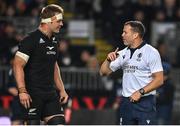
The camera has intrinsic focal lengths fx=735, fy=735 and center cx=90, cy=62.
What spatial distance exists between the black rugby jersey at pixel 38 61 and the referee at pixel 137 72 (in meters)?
0.81

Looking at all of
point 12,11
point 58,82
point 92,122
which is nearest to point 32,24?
point 12,11

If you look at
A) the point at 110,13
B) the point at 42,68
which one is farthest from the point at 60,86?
the point at 110,13

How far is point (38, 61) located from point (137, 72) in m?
1.42

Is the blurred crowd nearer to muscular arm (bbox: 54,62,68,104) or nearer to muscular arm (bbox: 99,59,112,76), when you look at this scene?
muscular arm (bbox: 54,62,68,104)

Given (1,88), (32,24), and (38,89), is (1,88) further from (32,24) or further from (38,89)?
(38,89)

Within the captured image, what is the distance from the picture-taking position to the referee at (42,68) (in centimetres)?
1038

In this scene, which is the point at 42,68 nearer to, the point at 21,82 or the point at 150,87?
the point at 21,82

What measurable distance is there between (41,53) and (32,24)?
33.2 feet

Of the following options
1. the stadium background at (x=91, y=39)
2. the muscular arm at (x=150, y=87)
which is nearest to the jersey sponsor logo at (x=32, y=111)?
the muscular arm at (x=150, y=87)

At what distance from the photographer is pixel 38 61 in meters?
10.4

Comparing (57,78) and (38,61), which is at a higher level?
(38,61)

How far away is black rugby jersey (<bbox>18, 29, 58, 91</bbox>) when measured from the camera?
10406 mm

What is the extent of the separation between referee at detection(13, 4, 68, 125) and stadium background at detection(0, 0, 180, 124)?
5614 mm

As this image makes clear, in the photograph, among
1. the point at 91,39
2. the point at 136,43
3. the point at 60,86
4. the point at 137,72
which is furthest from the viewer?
the point at 91,39
